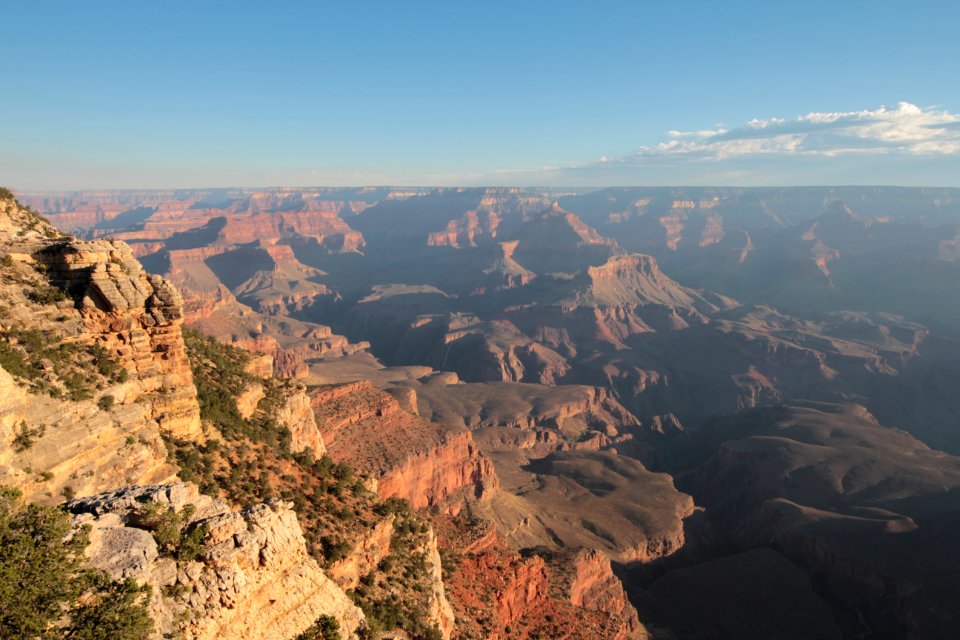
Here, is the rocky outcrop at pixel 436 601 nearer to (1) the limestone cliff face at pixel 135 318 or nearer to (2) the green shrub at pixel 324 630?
(2) the green shrub at pixel 324 630

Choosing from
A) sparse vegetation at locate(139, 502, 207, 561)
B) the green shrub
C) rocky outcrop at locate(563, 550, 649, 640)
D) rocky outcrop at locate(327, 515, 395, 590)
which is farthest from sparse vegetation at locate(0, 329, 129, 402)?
rocky outcrop at locate(563, 550, 649, 640)

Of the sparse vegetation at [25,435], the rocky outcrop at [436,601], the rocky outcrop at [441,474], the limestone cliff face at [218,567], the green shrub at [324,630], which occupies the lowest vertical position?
the rocky outcrop at [441,474]

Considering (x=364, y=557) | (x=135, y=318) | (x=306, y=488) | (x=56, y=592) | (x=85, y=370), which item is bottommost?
(x=364, y=557)

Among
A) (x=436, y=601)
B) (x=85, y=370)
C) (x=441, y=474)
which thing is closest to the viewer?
(x=85, y=370)

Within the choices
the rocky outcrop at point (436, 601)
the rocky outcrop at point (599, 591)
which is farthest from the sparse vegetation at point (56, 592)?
the rocky outcrop at point (599, 591)

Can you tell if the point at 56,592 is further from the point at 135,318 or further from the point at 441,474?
the point at 441,474

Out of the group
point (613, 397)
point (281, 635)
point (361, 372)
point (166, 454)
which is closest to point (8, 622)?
point (281, 635)

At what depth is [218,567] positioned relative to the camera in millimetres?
11742

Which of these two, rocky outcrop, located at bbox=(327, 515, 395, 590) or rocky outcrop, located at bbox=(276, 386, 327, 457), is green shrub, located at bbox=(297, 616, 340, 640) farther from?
rocky outcrop, located at bbox=(276, 386, 327, 457)

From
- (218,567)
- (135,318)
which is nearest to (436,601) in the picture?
(218,567)

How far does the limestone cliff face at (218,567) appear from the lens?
36.1 ft

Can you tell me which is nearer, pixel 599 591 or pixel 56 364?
pixel 56 364

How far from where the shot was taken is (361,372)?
125m

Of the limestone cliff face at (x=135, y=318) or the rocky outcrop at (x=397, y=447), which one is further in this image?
the rocky outcrop at (x=397, y=447)
